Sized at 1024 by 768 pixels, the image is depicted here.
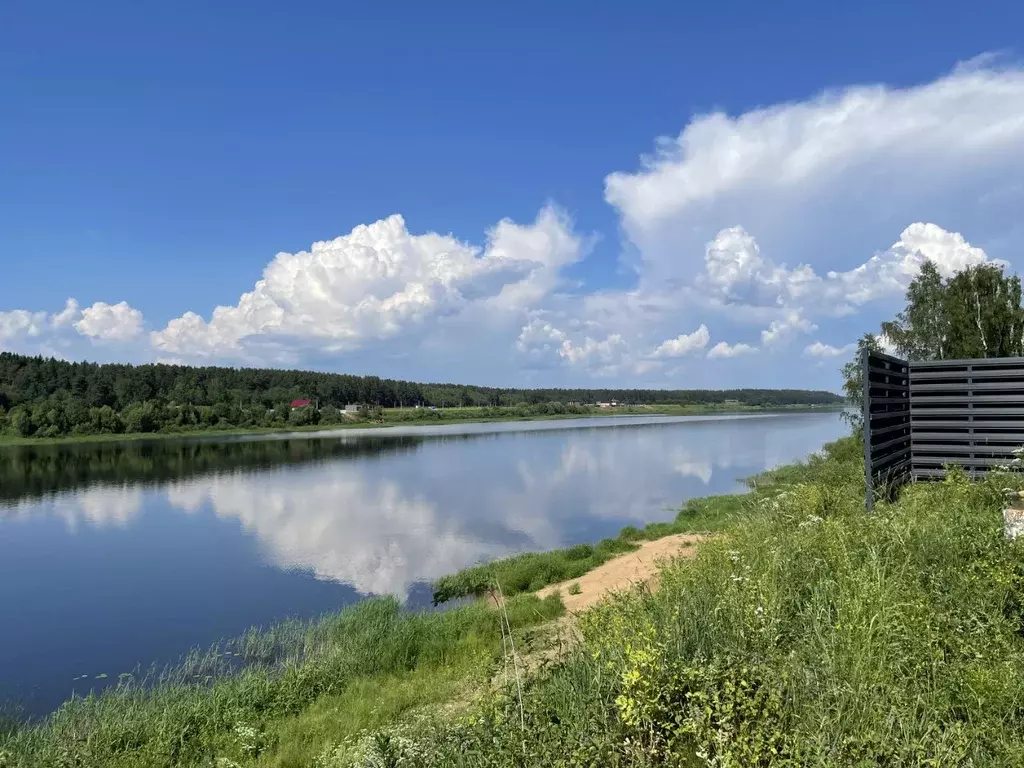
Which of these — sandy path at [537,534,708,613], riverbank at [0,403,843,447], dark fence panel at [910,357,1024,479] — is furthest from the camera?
riverbank at [0,403,843,447]

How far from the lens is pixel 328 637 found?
1136 centimetres

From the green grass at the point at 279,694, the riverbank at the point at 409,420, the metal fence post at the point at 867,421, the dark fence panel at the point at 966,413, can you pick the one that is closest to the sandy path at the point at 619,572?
the green grass at the point at 279,694

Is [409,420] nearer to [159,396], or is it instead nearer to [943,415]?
[159,396]

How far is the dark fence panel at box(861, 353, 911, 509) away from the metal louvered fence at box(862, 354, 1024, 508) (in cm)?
2

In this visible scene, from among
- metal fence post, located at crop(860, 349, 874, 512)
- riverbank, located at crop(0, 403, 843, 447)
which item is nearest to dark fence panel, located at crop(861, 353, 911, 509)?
metal fence post, located at crop(860, 349, 874, 512)

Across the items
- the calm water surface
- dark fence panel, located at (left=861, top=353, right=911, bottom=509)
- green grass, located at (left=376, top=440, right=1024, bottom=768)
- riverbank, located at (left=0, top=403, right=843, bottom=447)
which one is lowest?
the calm water surface

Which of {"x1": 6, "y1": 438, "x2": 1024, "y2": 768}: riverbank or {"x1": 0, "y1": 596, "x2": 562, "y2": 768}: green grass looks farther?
{"x1": 0, "y1": 596, "x2": 562, "y2": 768}: green grass

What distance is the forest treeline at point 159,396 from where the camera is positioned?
77.0 meters

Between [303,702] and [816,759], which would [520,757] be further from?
[303,702]

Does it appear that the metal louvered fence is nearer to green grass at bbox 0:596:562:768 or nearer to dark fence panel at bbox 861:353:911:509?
dark fence panel at bbox 861:353:911:509

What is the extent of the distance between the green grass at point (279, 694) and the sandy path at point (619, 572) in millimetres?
650

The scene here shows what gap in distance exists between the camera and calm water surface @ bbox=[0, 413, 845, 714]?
13273 millimetres

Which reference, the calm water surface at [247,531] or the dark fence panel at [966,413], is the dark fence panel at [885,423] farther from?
→ the calm water surface at [247,531]

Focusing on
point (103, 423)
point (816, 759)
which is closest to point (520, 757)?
point (816, 759)
